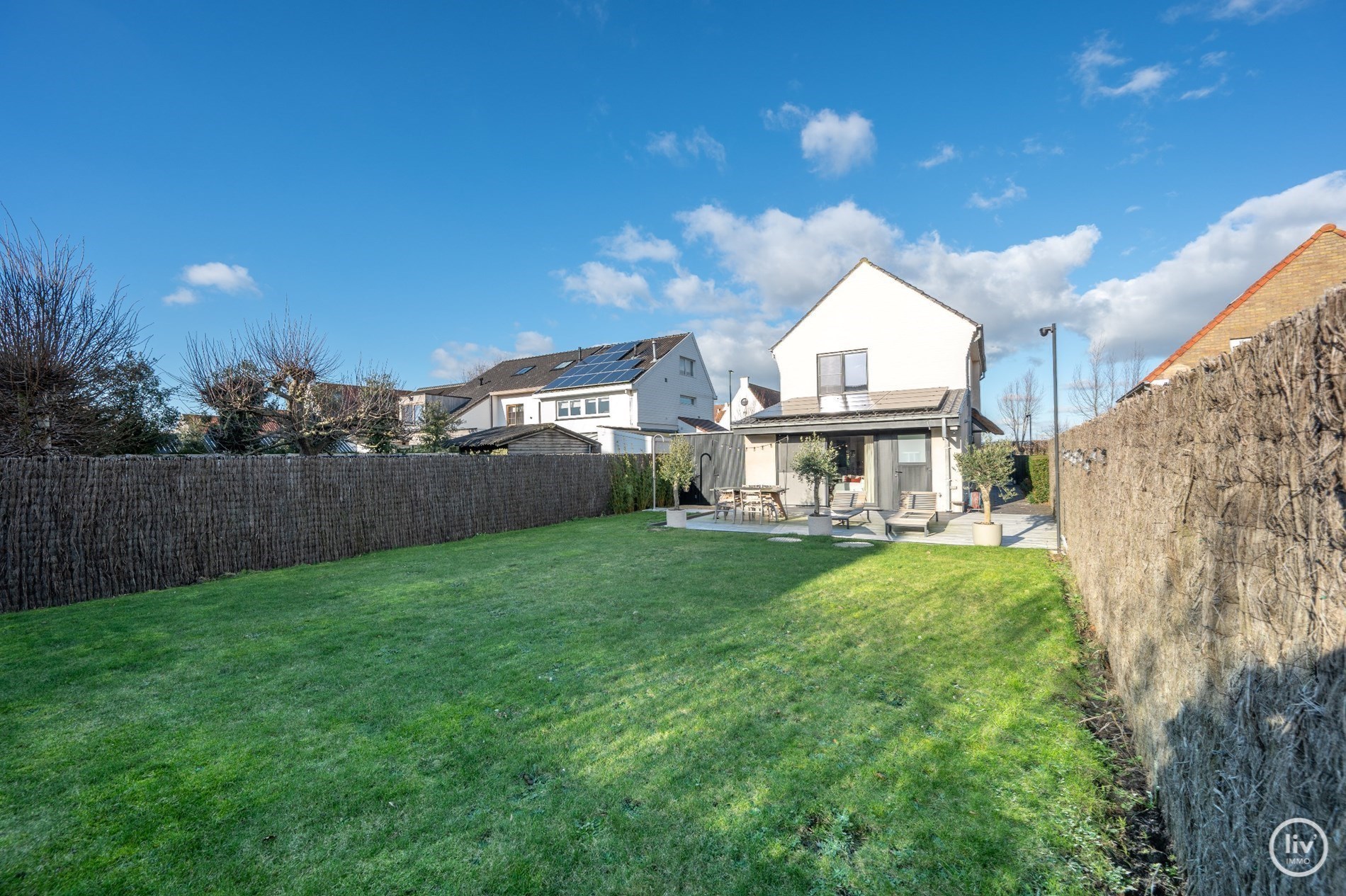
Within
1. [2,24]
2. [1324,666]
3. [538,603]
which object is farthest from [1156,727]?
[2,24]

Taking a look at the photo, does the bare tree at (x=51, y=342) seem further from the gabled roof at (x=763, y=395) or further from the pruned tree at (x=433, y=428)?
the gabled roof at (x=763, y=395)

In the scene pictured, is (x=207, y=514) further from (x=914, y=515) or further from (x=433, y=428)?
(x=433, y=428)

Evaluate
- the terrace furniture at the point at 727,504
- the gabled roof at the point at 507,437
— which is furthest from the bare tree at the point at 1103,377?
the gabled roof at the point at 507,437

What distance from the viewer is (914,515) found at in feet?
41.5

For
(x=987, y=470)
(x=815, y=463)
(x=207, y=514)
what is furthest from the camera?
(x=815, y=463)

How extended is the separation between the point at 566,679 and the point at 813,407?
54.0 ft

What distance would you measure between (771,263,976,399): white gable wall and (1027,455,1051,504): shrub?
4.71 meters

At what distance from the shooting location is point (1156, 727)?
276cm

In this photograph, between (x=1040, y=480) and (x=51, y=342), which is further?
(x=1040, y=480)

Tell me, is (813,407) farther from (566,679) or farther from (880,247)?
(566,679)

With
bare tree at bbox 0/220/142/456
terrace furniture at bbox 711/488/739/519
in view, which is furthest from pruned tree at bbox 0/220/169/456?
terrace furniture at bbox 711/488/739/519

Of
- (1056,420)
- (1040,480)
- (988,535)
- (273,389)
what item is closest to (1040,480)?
(1040,480)

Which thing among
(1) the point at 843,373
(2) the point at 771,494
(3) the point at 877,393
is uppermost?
(1) the point at 843,373

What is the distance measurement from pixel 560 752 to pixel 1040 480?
837 inches
